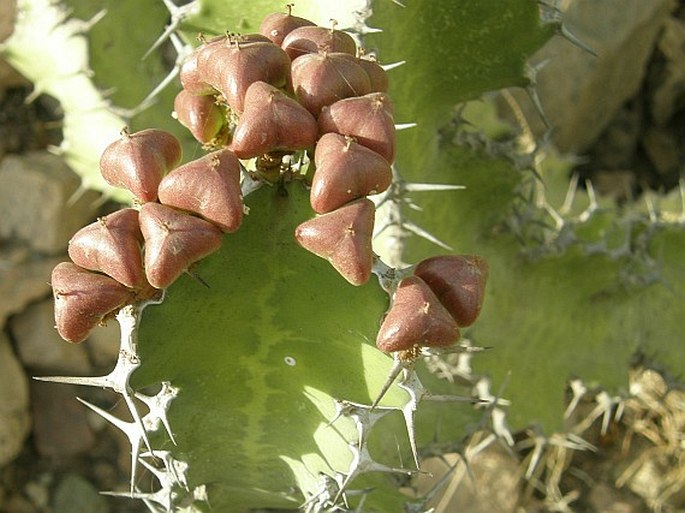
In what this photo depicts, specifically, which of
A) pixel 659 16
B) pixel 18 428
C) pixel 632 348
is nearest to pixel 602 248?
pixel 632 348

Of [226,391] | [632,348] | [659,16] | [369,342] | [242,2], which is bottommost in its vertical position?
[632,348]

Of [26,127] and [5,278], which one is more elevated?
[26,127]

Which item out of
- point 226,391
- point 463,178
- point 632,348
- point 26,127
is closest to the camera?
point 226,391

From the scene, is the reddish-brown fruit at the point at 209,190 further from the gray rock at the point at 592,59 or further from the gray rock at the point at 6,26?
the gray rock at the point at 592,59

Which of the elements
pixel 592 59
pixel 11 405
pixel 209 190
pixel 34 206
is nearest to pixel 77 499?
pixel 11 405

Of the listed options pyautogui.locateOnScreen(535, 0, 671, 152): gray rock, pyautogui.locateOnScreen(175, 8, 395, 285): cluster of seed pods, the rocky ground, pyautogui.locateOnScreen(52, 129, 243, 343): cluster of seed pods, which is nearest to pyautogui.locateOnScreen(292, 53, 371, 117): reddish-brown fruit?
pyautogui.locateOnScreen(175, 8, 395, 285): cluster of seed pods

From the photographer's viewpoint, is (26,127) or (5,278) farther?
(26,127)

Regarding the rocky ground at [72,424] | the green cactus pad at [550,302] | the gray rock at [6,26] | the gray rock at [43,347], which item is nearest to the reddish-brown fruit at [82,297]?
the green cactus pad at [550,302]

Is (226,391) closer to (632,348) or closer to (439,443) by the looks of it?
(439,443)
